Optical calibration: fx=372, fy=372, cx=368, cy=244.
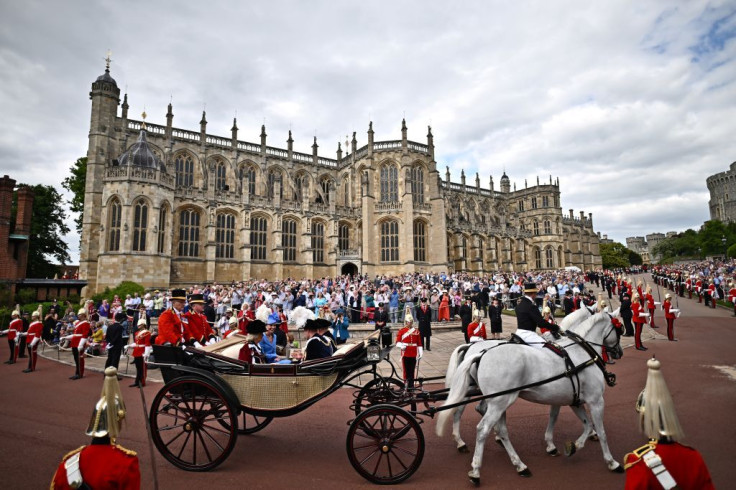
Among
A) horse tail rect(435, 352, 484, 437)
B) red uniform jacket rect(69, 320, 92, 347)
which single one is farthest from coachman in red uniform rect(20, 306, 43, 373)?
horse tail rect(435, 352, 484, 437)

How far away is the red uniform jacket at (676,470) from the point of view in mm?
2387

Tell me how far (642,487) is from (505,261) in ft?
161

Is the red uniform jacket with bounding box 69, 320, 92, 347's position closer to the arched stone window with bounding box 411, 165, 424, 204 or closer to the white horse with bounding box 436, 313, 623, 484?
the white horse with bounding box 436, 313, 623, 484

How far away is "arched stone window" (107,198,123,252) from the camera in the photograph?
1061 inches

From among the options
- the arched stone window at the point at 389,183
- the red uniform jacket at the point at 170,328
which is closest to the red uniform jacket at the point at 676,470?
the red uniform jacket at the point at 170,328

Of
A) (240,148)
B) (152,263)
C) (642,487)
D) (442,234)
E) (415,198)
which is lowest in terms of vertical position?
(642,487)

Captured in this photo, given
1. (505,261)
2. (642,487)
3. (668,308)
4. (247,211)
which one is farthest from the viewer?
(505,261)

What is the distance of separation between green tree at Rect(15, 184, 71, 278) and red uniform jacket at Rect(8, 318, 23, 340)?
24.7m

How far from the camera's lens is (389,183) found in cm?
3988

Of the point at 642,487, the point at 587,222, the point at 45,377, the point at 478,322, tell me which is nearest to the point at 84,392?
the point at 45,377

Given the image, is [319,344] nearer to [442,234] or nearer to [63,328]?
[63,328]

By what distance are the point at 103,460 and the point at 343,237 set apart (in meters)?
37.1

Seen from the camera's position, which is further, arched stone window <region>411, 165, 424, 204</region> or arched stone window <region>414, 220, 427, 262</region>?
arched stone window <region>411, 165, 424, 204</region>

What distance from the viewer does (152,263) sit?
27391 millimetres
